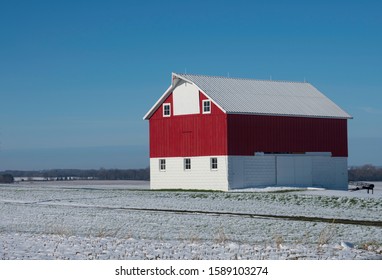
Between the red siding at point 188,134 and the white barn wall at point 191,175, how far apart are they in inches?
19.8

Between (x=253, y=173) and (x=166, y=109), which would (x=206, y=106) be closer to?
(x=166, y=109)

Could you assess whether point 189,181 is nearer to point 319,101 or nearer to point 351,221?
point 319,101

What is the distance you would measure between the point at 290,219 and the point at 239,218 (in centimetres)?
211

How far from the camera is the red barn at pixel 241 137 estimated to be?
49.8 meters

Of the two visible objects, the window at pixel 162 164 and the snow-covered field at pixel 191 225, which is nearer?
the snow-covered field at pixel 191 225

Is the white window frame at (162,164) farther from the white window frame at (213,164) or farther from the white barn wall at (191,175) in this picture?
the white window frame at (213,164)

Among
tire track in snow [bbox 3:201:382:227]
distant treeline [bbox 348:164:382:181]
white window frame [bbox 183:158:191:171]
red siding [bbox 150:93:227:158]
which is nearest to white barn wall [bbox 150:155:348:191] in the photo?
white window frame [bbox 183:158:191:171]

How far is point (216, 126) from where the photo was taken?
50.1m

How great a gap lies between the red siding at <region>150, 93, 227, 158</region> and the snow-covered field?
3.88 m

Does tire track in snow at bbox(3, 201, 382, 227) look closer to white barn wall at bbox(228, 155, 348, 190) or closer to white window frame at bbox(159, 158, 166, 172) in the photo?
white barn wall at bbox(228, 155, 348, 190)

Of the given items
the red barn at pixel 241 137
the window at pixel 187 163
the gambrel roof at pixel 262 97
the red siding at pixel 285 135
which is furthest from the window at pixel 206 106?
the window at pixel 187 163

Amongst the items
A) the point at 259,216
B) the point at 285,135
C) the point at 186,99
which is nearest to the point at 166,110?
the point at 186,99

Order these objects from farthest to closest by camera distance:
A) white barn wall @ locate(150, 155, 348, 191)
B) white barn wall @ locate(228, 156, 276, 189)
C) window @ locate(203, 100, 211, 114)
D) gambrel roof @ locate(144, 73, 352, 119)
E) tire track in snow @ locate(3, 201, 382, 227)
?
gambrel roof @ locate(144, 73, 352, 119)
window @ locate(203, 100, 211, 114)
white barn wall @ locate(150, 155, 348, 191)
white barn wall @ locate(228, 156, 276, 189)
tire track in snow @ locate(3, 201, 382, 227)

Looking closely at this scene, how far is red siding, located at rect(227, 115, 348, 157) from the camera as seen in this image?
164ft
